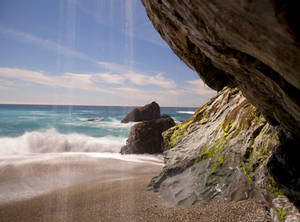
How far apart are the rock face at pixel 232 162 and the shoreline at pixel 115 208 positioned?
12.8 inches

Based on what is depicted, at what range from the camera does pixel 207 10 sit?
1.94m

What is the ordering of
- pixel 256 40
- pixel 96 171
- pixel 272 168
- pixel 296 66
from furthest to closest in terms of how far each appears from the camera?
pixel 96 171 < pixel 272 168 < pixel 256 40 < pixel 296 66

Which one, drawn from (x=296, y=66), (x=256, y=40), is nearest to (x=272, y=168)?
(x=296, y=66)

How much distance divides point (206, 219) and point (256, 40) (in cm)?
355

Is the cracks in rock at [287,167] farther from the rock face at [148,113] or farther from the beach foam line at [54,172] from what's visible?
the rock face at [148,113]

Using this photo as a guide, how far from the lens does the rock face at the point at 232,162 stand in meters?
3.04

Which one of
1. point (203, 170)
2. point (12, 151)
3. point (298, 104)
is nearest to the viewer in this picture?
point (298, 104)

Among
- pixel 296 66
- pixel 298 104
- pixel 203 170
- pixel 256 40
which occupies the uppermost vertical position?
pixel 256 40

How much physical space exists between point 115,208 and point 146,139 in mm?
9593

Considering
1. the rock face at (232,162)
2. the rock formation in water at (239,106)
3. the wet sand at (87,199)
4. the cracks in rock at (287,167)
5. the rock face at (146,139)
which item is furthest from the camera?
the rock face at (146,139)

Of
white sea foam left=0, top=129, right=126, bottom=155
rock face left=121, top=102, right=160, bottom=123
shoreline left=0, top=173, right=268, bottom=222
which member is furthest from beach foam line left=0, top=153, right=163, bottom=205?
rock face left=121, top=102, right=160, bottom=123

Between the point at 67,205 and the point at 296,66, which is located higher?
the point at 296,66

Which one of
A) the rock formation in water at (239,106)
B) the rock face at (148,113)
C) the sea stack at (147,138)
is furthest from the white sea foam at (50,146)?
the rock face at (148,113)

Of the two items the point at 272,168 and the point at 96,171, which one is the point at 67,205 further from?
the point at 272,168
